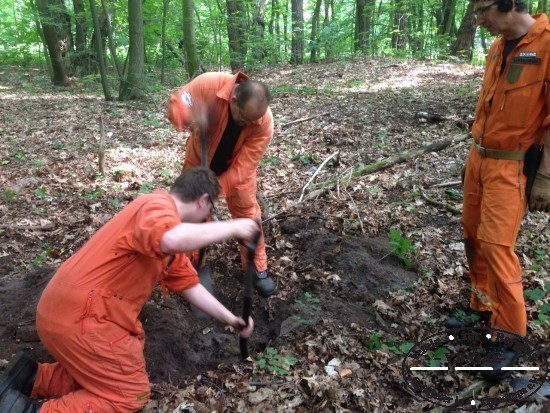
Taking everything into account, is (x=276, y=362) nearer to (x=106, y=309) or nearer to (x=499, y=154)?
(x=106, y=309)

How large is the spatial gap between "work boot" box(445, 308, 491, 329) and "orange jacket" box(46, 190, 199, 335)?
2.39 meters

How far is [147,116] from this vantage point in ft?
33.3

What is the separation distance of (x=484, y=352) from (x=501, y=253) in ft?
2.75

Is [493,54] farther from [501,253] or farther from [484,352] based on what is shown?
[484,352]

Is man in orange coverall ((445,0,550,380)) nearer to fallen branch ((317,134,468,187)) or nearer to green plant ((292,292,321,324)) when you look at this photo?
green plant ((292,292,321,324))

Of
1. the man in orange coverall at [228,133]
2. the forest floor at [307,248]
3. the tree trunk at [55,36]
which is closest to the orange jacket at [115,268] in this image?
the forest floor at [307,248]

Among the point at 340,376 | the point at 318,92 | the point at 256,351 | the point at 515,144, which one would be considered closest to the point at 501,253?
the point at 515,144

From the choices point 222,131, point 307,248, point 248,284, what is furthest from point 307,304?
point 222,131

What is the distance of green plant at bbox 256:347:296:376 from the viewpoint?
3062 millimetres

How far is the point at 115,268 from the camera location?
2555 mm

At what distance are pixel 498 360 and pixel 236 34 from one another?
545 inches

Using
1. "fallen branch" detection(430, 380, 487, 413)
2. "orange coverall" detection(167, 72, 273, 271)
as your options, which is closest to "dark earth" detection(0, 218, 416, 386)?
"orange coverall" detection(167, 72, 273, 271)

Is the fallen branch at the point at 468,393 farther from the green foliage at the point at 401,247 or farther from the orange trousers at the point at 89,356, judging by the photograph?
the orange trousers at the point at 89,356

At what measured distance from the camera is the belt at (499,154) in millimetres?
2916
